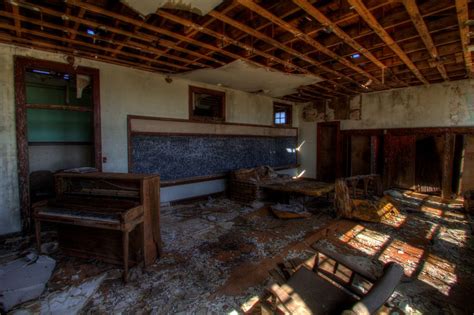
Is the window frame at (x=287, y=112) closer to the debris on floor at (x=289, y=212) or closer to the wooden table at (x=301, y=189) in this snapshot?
the wooden table at (x=301, y=189)

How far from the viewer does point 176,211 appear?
487 centimetres

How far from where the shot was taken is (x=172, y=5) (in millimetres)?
2471

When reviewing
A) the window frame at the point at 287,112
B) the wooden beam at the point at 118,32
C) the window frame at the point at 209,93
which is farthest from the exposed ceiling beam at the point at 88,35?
the window frame at the point at 287,112

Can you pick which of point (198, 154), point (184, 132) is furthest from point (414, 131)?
point (184, 132)

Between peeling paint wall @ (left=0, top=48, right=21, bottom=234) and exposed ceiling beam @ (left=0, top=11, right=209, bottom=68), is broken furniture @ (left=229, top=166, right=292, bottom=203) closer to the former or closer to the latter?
exposed ceiling beam @ (left=0, top=11, right=209, bottom=68)

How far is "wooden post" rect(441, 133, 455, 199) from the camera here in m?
5.60

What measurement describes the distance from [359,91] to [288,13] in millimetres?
4978

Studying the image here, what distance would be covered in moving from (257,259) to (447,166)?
5.85 m

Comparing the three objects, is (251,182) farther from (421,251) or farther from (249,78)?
(421,251)

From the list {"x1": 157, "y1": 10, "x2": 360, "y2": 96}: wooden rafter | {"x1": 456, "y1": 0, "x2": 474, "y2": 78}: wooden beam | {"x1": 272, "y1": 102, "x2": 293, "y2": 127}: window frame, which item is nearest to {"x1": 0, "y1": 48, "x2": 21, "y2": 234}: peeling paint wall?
{"x1": 157, "y1": 10, "x2": 360, "y2": 96}: wooden rafter

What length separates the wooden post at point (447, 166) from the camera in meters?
5.60

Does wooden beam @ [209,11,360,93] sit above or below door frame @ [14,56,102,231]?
above

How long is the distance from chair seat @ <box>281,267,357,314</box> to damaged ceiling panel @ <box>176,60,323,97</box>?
3571 millimetres

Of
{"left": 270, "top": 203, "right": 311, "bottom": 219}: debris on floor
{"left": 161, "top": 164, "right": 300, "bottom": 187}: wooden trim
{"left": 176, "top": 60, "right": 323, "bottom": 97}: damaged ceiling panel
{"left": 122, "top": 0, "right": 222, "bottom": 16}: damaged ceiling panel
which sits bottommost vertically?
{"left": 270, "top": 203, "right": 311, "bottom": 219}: debris on floor
